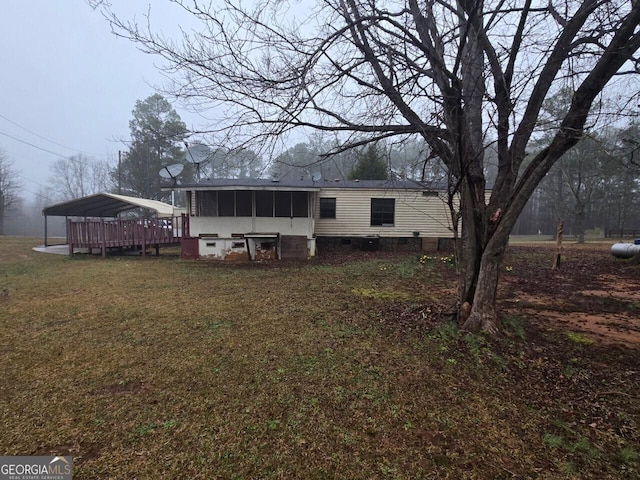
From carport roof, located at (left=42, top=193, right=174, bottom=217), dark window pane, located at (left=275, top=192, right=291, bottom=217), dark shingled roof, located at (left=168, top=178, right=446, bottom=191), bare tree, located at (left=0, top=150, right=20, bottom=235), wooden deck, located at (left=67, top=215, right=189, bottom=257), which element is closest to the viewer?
dark shingled roof, located at (left=168, top=178, right=446, bottom=191)

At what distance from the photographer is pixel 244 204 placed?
478 inches

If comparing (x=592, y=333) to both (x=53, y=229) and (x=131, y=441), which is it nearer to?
(x=131, y=441)

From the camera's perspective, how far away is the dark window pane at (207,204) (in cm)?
1197

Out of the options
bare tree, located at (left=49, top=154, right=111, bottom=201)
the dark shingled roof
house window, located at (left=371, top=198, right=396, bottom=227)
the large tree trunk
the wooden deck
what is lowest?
the large tree trunk

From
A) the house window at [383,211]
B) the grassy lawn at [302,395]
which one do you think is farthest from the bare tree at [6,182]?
the grassy lawn at [302,395]

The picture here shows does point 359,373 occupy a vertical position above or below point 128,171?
below

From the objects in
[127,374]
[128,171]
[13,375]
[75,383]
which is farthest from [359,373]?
[128,171]

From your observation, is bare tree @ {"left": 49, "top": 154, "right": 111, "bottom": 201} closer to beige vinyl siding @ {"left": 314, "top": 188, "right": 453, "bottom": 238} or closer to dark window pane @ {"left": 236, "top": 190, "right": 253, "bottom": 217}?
dark window pane @ {"left": 236, "top": 190, "right": 253, "bottom": 217}

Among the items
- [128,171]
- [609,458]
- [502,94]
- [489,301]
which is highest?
[128,171]

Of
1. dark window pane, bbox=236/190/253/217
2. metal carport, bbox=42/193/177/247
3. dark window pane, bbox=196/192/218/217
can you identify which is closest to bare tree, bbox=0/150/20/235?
metal carport, bbox=42/193/177/247

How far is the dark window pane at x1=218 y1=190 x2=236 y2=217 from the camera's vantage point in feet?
39.5

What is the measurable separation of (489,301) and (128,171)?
32.6 m

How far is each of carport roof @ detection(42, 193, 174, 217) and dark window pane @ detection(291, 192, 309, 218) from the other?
6652 millimetres

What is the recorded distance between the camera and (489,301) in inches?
157
